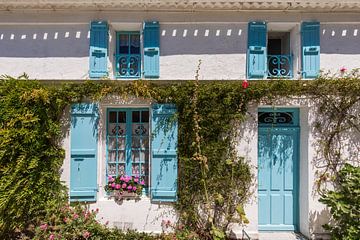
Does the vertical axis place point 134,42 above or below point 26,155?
above

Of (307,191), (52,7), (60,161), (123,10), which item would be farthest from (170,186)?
(52,7)

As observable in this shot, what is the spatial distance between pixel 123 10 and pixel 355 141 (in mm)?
5507

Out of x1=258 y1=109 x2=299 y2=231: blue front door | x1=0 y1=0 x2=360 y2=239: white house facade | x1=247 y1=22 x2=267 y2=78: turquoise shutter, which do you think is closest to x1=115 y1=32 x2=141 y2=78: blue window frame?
x1=0 y1=0 x2=360 y2=239: white house facade

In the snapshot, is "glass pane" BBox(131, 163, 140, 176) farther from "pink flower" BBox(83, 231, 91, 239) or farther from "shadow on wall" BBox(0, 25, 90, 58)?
"shadow on wall" BBox(0, 25, 90, 58)

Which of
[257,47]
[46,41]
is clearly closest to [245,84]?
[257,47]

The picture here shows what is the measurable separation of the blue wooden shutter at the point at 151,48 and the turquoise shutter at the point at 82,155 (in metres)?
1.40

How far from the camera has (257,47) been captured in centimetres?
568

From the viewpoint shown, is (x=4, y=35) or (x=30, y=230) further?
(x=4, y=35)

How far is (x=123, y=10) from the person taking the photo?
5.76 metres

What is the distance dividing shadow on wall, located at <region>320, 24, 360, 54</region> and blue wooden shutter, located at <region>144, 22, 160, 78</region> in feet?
11.4

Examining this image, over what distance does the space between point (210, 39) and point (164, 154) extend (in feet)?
8.53

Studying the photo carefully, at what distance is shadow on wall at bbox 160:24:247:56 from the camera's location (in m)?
5.76

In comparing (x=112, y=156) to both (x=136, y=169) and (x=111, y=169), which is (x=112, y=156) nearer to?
(x=111, y=169)

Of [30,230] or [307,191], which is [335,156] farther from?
[30,230]
